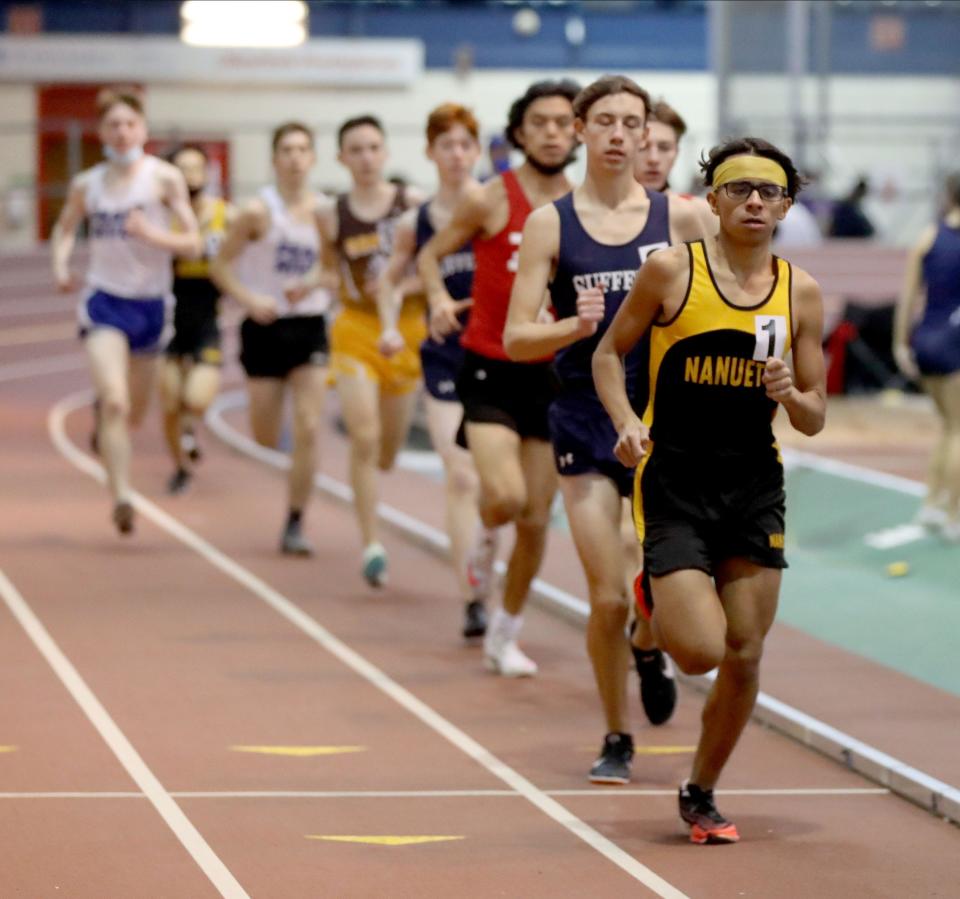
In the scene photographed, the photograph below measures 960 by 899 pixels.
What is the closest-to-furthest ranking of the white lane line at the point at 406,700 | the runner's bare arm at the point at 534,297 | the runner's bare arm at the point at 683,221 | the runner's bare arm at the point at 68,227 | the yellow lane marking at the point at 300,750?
1. the white lane line at the point at 406,700
2. the runner's bare arm at the point at 534,297
3. the runner's bare arm at the point at 683,221
4. the yellow lane marking at the point at 300,750
5. the runner's bare arm at the point at 68,227

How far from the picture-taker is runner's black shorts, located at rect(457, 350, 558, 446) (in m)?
8.65

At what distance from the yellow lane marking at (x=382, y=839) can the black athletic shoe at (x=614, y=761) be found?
84 centimetres

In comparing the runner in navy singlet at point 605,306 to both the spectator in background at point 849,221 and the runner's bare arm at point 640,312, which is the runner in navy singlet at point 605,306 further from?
the spectator in background at point 849,221

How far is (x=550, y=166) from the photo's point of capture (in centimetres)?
849

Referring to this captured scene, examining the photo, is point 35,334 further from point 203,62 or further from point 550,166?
point 550,166

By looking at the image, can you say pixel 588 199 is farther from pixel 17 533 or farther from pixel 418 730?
pixel 17 533

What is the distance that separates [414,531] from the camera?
520 inches

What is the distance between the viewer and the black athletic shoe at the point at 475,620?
9.84 meters

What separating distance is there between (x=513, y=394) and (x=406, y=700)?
1320 millimetres

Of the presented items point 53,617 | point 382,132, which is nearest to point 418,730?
point 53,617

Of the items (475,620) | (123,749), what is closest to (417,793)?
(123,749)

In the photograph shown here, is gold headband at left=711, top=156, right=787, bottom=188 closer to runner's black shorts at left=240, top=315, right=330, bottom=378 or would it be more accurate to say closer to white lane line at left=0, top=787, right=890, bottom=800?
white lane line at left=0, top=787, right=890, bottom=800

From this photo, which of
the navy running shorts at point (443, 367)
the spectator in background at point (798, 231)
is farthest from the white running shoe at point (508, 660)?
the spectator in background at point (798, 231)

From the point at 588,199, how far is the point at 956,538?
6.28 meters
